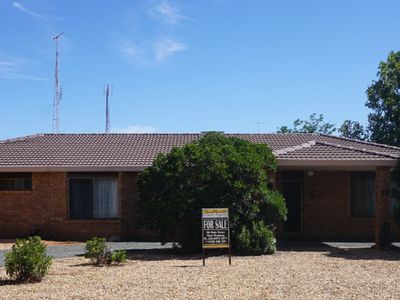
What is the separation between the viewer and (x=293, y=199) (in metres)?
20.7

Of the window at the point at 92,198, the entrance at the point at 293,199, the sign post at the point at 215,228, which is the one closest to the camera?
the sign post at the point at 215,228

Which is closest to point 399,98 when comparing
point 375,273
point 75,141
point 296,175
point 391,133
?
point 391,133

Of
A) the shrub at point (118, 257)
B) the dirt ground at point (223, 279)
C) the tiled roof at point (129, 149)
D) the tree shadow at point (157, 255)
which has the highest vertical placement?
the tiled roof at point (129, 149)

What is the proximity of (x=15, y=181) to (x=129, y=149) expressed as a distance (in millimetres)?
4007

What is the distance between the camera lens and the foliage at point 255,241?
14.6 m

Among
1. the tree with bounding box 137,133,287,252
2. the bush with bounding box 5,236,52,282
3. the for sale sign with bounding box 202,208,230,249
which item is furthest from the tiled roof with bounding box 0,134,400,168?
the bush with bounding box 5,236,52,282

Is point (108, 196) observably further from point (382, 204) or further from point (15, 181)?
point (382, 204)

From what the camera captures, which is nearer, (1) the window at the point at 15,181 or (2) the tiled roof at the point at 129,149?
(2) the tiled roof at the point at 129,149

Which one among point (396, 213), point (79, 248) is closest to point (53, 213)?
point (79, 248)

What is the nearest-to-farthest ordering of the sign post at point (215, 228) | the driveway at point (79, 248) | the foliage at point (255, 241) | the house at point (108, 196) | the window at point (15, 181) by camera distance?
the sign post at point (215, 228)
the foliage at point (255, 241)
the driveway at point (79, 248)
the house at point (108, 196)
the window at point (15, 181)

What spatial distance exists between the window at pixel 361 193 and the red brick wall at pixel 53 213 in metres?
7.27

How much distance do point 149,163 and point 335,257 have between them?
740 centimetres

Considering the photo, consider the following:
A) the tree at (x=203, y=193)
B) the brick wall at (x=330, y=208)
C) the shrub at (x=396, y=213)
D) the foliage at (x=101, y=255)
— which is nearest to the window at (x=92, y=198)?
the tree at (x=203, y=193)

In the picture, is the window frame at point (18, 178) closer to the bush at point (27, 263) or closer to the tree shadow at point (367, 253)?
the bush at point (27, 263)
